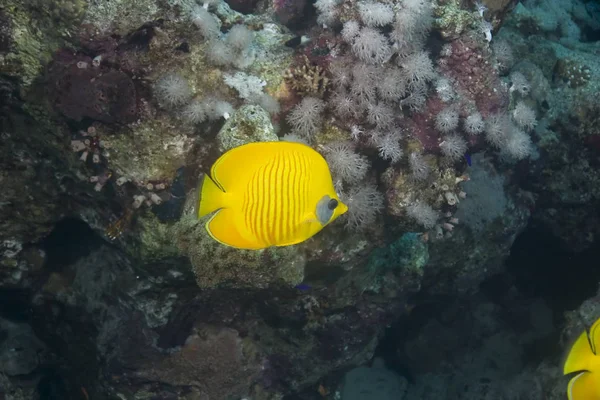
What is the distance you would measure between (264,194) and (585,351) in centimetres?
195

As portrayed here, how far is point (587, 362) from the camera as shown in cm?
230

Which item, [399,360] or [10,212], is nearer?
[10,212]

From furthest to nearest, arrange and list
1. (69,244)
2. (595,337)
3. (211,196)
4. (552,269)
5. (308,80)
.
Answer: (552,269)
(69,244)
(308,80)
(595,337)
(211,196)

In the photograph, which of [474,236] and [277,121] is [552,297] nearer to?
[474,236]

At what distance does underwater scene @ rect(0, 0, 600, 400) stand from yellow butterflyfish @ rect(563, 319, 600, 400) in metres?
0.01

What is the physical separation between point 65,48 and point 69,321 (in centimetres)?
319

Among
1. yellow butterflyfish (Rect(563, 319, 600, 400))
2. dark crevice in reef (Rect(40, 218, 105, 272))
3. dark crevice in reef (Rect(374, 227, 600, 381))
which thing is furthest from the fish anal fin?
dark crevice in reef (Rect(40, 218, 105, 272))

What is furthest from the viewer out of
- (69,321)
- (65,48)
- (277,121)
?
(69,321)

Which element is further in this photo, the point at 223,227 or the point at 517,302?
the point at 517,302

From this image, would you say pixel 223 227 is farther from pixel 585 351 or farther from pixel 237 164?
pixel 585 351

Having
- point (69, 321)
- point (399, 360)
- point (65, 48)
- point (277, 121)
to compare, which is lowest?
point (399, 360)

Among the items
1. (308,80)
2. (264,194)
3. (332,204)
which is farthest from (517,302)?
(264,194)

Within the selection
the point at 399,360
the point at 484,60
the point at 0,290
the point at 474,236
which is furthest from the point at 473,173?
the point at 0,290

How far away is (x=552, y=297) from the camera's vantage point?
21.2ft
